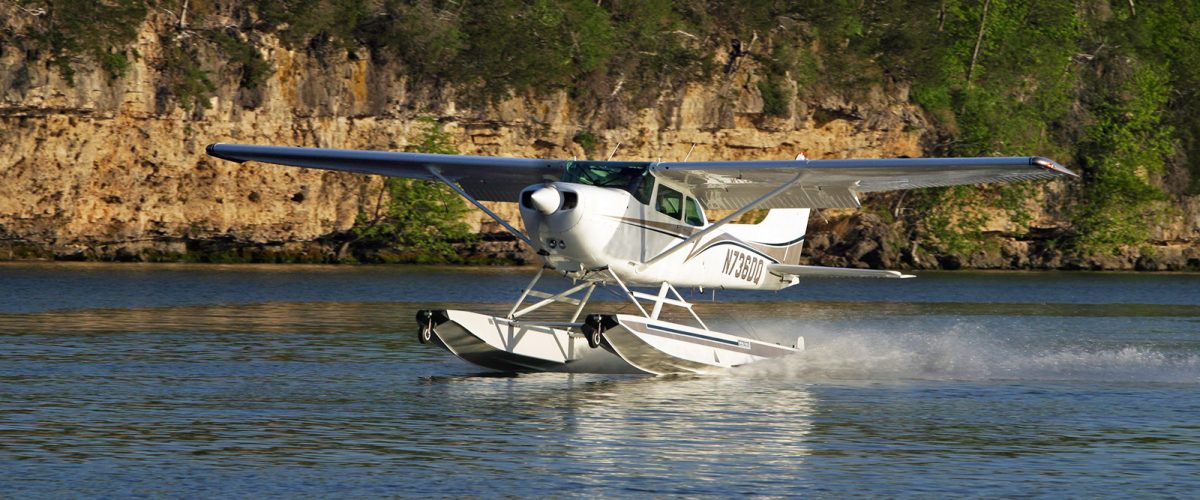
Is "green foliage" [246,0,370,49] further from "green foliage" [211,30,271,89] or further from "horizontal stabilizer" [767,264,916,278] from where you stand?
"horizontal stabilizer" [767,264,916,278]

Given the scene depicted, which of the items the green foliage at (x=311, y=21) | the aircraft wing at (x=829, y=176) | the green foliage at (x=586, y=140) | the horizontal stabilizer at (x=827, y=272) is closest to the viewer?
the aircraft wing at (x=829, y=176)

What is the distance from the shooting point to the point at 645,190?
48.9 feet

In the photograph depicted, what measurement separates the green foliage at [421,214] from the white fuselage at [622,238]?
29.0m

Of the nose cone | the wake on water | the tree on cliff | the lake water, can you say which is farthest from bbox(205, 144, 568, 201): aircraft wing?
the tree on cliff

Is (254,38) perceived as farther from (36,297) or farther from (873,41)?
(873,41)

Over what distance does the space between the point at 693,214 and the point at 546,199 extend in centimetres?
261

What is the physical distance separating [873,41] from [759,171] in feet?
132

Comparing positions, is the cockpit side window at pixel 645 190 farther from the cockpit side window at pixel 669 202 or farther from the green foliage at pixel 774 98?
the green foliage at pixel 774 98

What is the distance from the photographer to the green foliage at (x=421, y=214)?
45156mm

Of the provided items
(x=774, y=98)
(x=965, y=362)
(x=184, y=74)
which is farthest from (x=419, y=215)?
(x=965, y=362)

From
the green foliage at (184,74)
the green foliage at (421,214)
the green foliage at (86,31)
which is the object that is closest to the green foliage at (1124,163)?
the green foliage at (421,214)

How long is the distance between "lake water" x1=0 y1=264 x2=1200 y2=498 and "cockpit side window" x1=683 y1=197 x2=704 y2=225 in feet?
5.32

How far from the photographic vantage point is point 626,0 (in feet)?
167

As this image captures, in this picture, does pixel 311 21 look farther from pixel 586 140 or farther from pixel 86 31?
pixel 586 140
